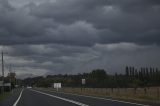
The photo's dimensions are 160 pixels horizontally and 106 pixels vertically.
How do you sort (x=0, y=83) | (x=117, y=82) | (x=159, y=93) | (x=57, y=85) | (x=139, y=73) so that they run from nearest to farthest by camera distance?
1. (x=159, y=93)
2. (x=0, y=83)
3. (x=57, y=85)
4. (x=117, y=82)
5. (x=139, y=73)

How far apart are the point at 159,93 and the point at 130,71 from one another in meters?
153

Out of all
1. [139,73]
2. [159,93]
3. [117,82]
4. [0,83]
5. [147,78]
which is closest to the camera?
[159,93]

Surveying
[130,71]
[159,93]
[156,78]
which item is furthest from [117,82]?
[159,93]

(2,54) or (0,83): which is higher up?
(2,54)

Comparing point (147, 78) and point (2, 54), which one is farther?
point (147, 78)

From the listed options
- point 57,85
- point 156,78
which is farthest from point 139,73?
point 57,85

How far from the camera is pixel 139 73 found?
179250mm

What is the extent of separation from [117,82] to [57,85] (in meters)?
37.1

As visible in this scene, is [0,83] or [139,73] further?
[139,73]

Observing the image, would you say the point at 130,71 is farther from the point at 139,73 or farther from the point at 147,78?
the point at 147,78

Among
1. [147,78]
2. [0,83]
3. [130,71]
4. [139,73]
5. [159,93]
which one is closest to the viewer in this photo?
[159,93]

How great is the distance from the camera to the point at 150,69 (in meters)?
181

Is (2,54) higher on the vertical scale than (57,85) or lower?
higher

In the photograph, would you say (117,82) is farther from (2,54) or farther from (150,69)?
(2,54)
